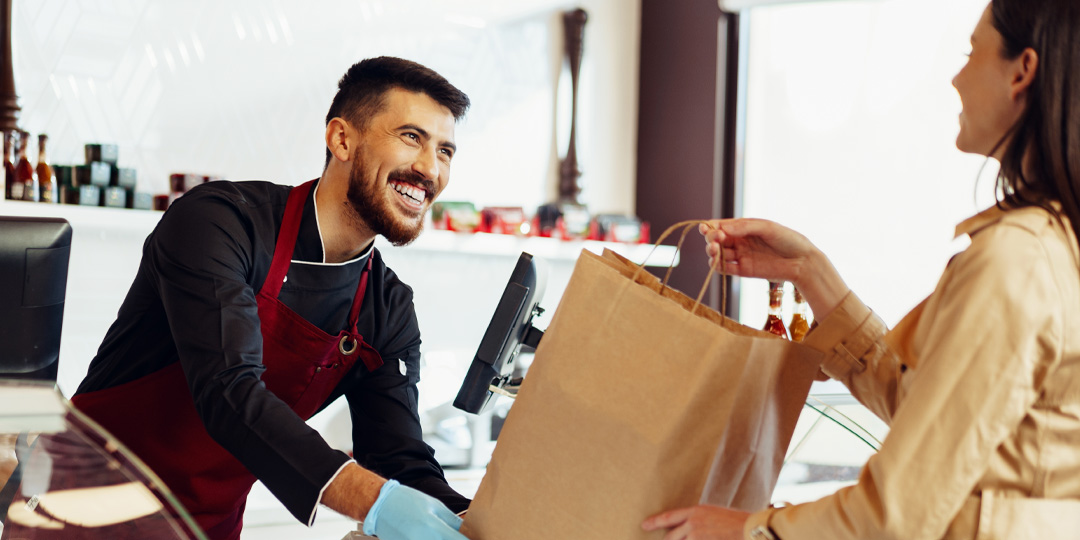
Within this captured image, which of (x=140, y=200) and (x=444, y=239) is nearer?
(x=140, y=200)

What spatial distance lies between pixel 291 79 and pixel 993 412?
2908mm

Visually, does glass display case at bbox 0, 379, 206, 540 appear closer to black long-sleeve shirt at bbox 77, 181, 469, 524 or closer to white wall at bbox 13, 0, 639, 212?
black long-sleeve shirt at bbox 77, 181, 469, 524

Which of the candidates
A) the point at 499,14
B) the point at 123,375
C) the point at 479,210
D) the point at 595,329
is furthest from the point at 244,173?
→ the point at 595,329

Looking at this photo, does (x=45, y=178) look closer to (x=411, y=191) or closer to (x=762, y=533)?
(x=411, y=191)

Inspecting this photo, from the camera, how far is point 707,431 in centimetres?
97

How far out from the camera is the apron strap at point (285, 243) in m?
1.63

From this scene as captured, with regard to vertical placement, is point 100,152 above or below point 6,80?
below

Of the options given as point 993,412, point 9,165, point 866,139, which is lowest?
point 993,412

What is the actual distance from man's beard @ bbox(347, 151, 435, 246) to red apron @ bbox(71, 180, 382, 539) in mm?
114

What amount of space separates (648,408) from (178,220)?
944mm

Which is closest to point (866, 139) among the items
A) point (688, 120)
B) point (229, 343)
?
point (688, 120)

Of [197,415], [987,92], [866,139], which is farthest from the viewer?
[866,139]

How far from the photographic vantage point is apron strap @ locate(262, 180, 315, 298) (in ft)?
5.35

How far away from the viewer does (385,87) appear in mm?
1806
